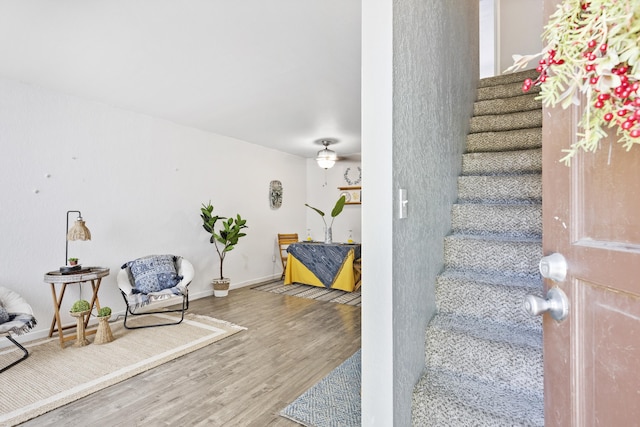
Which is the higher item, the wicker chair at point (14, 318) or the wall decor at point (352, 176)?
the wall decor at point (352, 176)

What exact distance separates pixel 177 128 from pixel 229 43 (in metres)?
2.50

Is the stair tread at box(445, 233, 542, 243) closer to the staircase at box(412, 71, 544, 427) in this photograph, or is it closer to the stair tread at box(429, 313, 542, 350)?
the staircase at box(412, 71, 544, 427)

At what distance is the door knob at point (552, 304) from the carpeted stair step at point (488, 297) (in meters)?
0.90

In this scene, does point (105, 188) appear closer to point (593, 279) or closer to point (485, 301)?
point (485, 301)

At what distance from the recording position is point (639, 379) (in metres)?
0.53

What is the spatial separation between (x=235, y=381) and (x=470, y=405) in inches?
66.3

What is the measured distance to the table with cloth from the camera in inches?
192

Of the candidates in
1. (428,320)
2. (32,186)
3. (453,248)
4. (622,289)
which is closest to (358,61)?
(453,248)

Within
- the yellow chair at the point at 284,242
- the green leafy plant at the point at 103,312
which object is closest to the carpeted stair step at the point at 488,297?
the green leafy plant at the point at 103,312

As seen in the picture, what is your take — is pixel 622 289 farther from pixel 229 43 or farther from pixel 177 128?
pixel 177 128

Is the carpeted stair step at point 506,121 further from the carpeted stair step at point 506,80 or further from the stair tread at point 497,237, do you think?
the stair tread at point 497,237

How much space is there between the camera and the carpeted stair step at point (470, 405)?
A: 1214 mm

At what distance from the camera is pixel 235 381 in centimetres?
232

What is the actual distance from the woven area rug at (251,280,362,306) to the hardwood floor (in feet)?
2.75
